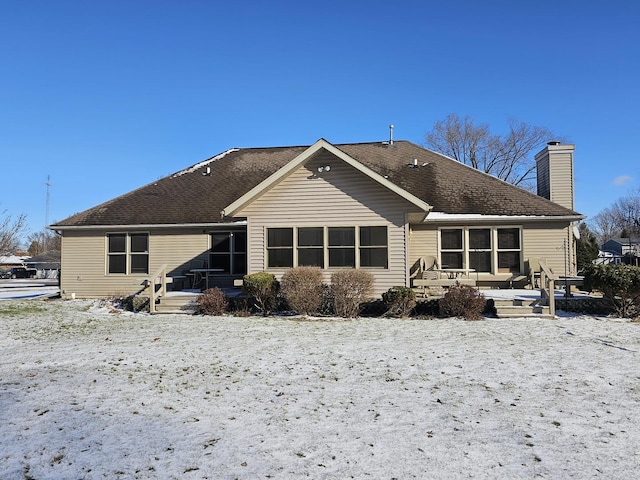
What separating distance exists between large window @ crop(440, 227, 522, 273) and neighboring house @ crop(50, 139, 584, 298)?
3cm

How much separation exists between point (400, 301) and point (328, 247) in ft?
9.33

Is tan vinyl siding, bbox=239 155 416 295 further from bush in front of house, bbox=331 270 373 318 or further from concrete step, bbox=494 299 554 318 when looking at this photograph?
concrete step, bbox=494 299 554 318

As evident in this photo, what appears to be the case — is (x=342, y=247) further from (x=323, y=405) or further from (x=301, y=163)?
(x=323, y=405)

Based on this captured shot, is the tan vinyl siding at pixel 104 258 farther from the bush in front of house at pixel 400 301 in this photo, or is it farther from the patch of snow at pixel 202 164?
the bush in front of house at pixel 400 301

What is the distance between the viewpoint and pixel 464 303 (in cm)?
1213

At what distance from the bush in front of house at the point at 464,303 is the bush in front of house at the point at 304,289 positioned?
10.9 ft

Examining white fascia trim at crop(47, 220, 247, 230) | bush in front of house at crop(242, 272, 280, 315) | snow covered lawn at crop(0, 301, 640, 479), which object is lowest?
snow covered lawn at crop(0, 301, 640, 479)

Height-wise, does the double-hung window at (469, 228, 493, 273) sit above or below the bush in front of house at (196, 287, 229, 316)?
above

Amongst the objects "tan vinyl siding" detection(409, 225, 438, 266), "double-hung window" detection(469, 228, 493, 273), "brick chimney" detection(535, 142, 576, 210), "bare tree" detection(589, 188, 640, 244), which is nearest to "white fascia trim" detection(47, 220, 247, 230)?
"tan vinyl siding" detection(409, 225, 438, 266)

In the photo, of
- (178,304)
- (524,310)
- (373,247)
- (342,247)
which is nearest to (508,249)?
(524,310)

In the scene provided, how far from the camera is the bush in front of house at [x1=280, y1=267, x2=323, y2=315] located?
41.1 ft

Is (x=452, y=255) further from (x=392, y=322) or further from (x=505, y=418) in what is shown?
(x=505, y=418)

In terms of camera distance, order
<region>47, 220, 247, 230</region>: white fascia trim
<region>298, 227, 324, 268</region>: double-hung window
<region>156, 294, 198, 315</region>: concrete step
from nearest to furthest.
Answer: <region>156, 294, 198, 315</region>: concrete step
<region>298, 227, 324, 268</region>: double-hung window
<region>47, 220, 247, 230</region>: white fascia trim

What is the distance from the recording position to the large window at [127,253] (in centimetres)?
1767
